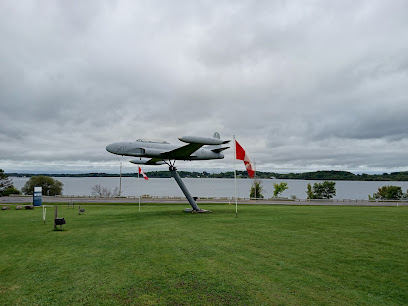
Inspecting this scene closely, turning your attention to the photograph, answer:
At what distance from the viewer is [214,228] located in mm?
13883

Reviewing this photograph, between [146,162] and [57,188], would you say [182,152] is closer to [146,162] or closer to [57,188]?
[146,162]

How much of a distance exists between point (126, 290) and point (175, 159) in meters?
18.1

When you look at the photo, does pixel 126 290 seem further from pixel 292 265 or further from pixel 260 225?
pixel 260 225

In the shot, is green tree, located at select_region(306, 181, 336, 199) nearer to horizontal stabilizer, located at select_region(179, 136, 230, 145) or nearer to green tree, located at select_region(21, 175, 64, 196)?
horizontal stabilizer, located at select_region(179, 136, 230, 145)

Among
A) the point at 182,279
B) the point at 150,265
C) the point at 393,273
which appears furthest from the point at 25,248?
the point at 393,273

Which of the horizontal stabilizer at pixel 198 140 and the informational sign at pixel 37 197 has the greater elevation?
the horizontal stabilizer at pixel 198 140

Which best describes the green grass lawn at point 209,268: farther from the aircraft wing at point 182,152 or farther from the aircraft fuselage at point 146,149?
the aircraft fuselage at point 146,149

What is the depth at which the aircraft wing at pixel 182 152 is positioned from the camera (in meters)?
21.5

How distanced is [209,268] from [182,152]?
1559 centimetres

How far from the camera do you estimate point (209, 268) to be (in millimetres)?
7375

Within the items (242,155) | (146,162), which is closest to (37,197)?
(146,162)

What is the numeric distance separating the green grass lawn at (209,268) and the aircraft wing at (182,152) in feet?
33.2

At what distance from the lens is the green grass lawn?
5.70 m

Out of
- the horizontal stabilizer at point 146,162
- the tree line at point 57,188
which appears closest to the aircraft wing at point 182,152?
the horizontal stabilizer at point 146,162
